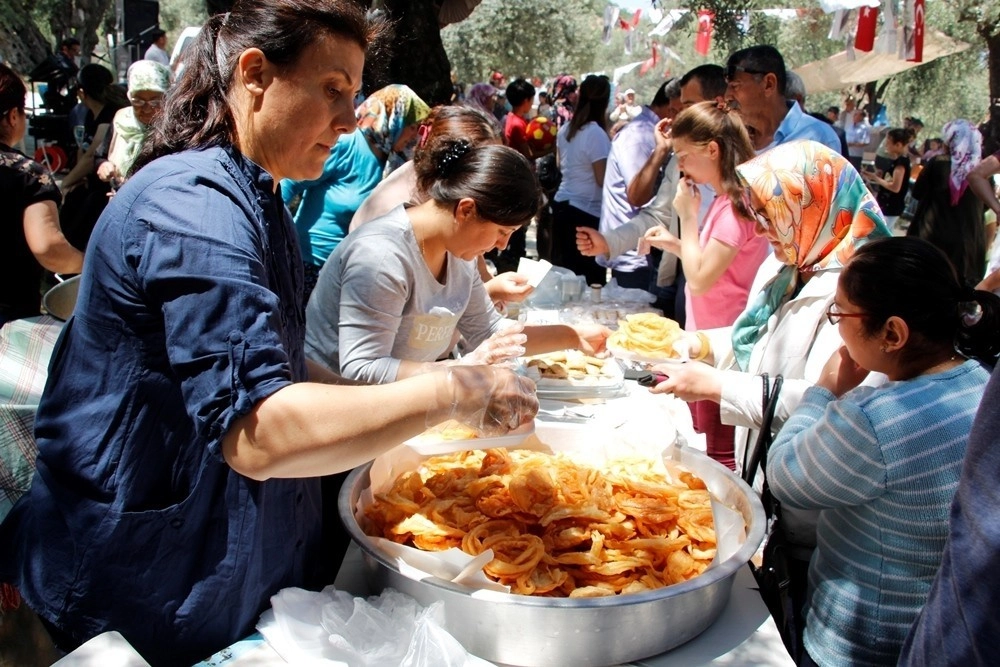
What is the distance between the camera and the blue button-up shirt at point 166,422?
0.99 meters

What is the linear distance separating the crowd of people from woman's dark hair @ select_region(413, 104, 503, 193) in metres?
0.02

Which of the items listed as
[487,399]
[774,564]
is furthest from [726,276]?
[487,399]

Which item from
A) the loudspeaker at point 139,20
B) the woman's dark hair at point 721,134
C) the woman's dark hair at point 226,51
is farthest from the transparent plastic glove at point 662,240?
the loudspeaker at point 139,20

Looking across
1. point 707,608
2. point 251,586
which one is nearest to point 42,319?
point 251,586

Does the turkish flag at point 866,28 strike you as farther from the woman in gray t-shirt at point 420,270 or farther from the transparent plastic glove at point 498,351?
the transparent plastic glove at point 498,351

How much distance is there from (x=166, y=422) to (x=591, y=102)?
5.46 m

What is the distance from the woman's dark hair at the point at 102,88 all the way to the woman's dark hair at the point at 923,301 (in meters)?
Answer: 5.49

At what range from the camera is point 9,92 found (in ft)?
9.12

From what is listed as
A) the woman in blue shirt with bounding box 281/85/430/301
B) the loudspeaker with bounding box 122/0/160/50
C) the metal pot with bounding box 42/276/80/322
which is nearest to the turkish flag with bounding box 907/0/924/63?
the woman in blue shirt with bounding box 281/85/430/301

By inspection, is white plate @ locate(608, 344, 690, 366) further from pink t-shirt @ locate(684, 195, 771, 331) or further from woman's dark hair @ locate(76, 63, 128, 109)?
woman's dark hair @ locate(76, 63, 128, 109)

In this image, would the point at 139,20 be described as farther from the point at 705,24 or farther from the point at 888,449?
the point at 888,449

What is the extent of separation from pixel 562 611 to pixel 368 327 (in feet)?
3.29

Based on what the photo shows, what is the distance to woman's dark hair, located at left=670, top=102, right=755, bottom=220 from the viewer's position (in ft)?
10.3

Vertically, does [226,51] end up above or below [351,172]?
above
